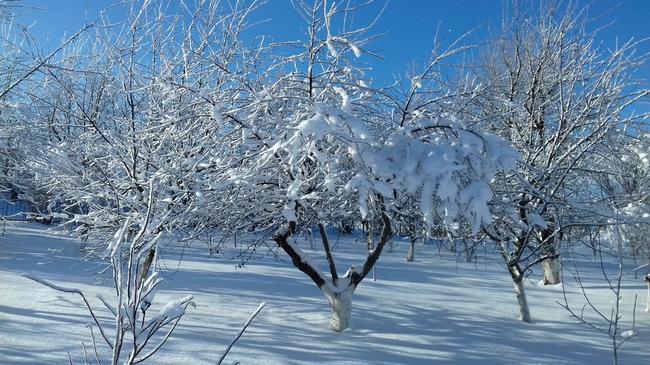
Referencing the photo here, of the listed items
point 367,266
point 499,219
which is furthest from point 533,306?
point 367,266

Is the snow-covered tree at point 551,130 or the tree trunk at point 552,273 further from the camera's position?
the tree trunk at point 552,273

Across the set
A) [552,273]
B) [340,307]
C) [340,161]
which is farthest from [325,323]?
[552,273]

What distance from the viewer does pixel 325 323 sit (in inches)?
283

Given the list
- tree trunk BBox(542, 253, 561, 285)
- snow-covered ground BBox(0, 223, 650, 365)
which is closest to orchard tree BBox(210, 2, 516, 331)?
snow-covered ground BBox(0, 223, 650, 365)

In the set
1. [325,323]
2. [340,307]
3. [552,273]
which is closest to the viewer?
[340,307]

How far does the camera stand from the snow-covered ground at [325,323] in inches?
222

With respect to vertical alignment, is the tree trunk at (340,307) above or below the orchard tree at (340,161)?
below

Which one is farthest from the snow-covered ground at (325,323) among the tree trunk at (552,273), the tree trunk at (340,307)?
the tree trunk at (552,273)

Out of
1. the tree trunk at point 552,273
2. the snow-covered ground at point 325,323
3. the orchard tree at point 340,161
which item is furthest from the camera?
the tree trunk at point 552,273

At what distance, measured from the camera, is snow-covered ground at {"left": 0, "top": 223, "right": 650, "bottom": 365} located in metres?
5.63

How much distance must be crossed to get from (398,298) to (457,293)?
6.11ft

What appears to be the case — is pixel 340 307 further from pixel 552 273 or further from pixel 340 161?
pixel 552 273

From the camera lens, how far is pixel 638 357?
623 cm

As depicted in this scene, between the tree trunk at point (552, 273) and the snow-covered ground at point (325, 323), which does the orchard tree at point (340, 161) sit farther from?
the tree trunk at point (552, 273)
